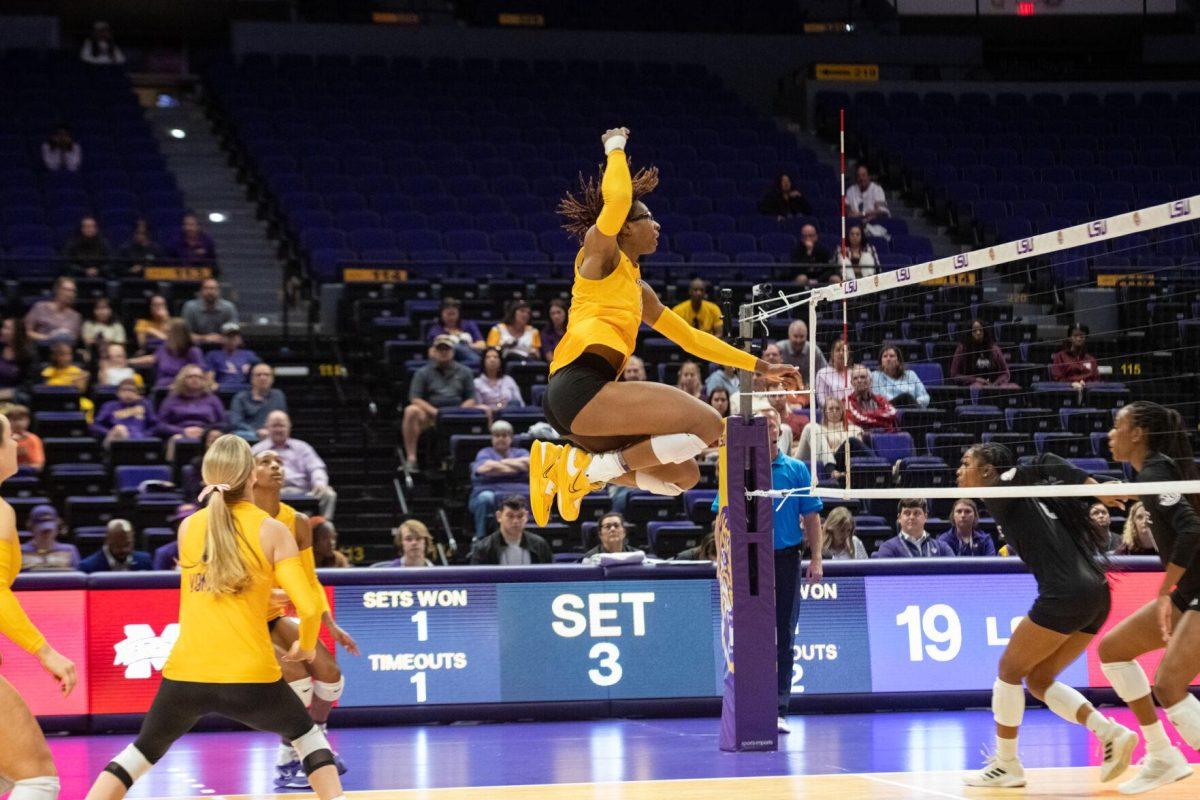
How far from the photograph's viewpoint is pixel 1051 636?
7.28m

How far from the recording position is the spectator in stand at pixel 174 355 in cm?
1284

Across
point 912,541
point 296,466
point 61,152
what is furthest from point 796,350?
point 61,152

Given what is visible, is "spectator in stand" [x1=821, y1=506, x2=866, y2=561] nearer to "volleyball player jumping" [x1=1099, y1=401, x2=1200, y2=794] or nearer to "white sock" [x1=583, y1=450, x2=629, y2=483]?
"volleyball player jumping" [x1=1099, y1=401, x2=1200, y2=794]

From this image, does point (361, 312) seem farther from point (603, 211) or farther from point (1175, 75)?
point (1175, 75)

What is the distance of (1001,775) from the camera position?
737 cm

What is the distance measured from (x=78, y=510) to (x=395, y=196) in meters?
7.96

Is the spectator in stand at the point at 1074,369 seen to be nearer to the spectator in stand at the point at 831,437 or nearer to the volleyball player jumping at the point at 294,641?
the spectator in stand at the point at 831,437

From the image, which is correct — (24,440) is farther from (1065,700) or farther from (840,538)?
(1065,700)

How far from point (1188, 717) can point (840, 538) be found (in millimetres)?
4309

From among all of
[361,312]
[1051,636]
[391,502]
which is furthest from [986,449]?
[361,312]

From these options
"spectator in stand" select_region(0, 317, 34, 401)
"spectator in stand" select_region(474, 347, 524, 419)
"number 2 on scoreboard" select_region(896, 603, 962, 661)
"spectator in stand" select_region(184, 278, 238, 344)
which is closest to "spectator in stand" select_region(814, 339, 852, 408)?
A: "number 2 on scoreboard" select_region(896, 603, 962, 661)

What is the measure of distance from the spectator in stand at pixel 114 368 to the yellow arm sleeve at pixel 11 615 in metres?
7.56

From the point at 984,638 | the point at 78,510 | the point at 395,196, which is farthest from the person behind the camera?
the point at 395,196

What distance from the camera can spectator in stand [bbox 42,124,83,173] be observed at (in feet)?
58.2
